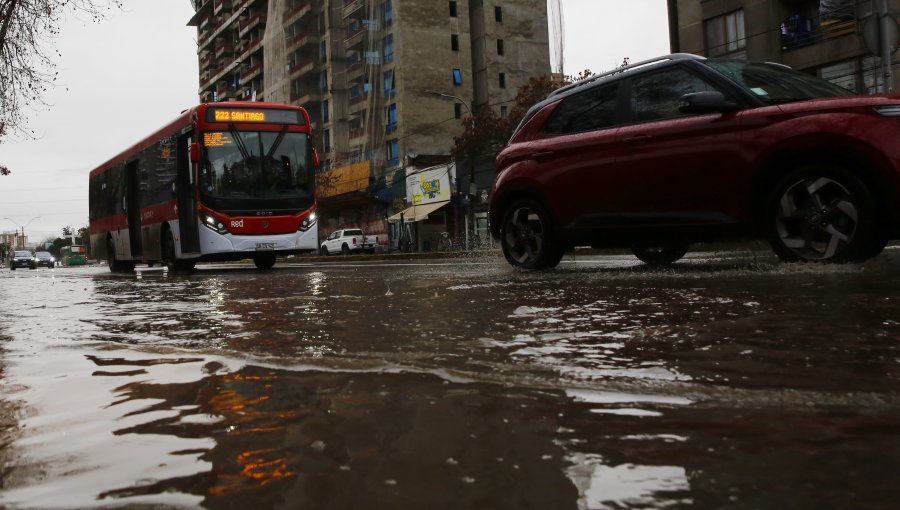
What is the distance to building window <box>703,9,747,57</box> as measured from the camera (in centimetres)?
2773

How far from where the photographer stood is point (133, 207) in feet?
58.5

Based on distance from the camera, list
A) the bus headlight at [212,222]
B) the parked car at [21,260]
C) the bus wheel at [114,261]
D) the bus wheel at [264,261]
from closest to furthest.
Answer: the bus headlight at [212,222], the bus wheel at [264,261], the bus wheel at [114,261], the parked car at [21,260]

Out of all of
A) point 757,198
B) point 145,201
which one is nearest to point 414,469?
point 757,198

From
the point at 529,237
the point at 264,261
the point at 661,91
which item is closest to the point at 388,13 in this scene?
the point at 264,261

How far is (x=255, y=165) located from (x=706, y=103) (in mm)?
10838

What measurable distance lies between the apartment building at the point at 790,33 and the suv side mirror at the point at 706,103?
1898cm

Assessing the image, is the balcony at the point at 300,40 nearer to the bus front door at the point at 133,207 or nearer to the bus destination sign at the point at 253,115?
the bus front door at the point at 133,207

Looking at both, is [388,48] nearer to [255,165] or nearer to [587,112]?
[255,165]

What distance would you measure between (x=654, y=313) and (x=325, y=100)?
171 feet

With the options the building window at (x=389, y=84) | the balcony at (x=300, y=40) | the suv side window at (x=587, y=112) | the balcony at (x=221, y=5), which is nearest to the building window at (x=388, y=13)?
the building window at (x=389, y=84)

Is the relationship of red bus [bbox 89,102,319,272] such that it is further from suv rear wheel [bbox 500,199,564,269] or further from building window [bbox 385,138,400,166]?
building window [bbox 385,138,400,166]

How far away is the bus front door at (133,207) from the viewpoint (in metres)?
17.5

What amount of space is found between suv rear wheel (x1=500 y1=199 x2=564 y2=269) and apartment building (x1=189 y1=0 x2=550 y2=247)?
1371 inches

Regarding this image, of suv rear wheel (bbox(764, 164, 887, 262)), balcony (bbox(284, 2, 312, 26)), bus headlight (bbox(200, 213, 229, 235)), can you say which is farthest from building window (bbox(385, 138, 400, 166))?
suv rear wheel (bbox(764, 164, 887, 262))
